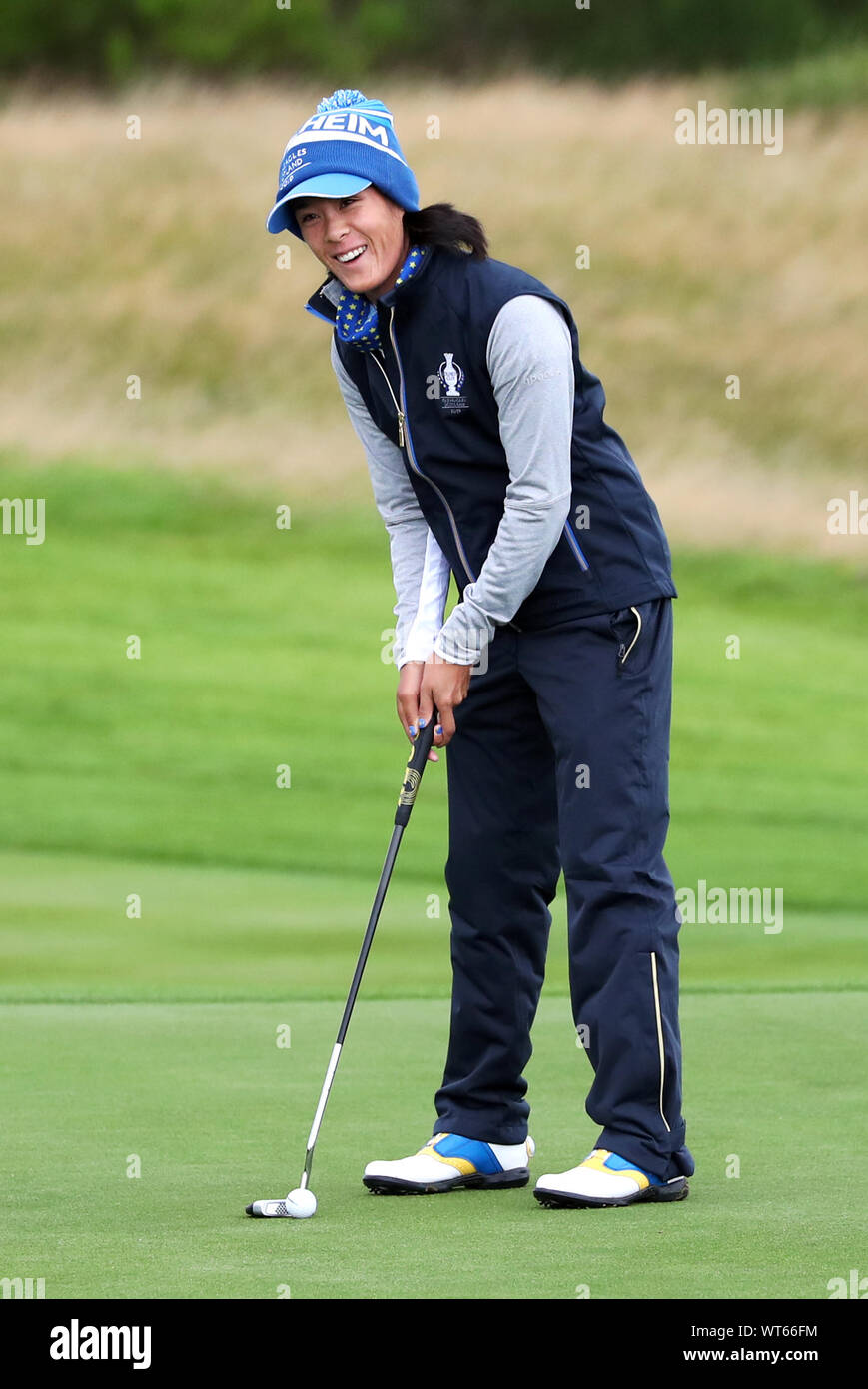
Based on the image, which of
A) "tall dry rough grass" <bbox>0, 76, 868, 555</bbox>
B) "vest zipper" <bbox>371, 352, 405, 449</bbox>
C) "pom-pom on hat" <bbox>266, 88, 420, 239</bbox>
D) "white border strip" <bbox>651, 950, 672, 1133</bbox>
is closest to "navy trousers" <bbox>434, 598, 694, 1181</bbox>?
"white border strip" <bbox>651, 950, 672, 1133</bbox>

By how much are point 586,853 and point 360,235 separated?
0.84 meters

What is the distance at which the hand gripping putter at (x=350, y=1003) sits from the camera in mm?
2535

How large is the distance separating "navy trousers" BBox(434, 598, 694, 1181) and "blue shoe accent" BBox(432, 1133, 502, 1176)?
0.02m

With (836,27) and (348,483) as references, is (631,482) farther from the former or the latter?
(836,27)

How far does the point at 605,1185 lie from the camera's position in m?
2.66

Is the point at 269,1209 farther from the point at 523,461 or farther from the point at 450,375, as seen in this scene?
the point at 450,375

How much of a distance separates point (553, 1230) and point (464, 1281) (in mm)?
337

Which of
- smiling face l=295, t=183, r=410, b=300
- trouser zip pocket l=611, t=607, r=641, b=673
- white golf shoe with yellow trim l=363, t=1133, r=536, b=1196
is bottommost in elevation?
white golf shoe with yellow trim l=363, t=1133, r=536, b=1196

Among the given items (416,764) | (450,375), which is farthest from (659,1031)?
(450,375)

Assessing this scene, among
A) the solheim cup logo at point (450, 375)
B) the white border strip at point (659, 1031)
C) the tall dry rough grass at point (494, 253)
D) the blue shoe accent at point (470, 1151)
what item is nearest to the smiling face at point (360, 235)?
the solheim cup logo at point (450, 375)

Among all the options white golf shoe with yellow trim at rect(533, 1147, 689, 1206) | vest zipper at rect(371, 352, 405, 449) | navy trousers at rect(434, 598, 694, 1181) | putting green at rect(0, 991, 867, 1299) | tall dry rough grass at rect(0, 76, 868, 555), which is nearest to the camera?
putting green at rect(0, 991, 867, 1299)

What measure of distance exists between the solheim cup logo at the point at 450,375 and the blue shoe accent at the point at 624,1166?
0.99 m

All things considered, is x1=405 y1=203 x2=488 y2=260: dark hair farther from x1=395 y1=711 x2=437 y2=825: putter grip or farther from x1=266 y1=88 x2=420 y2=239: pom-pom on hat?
x1=395 y1=711 x2=437 y2=825: putter grip

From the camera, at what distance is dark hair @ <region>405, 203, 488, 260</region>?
2805mm
